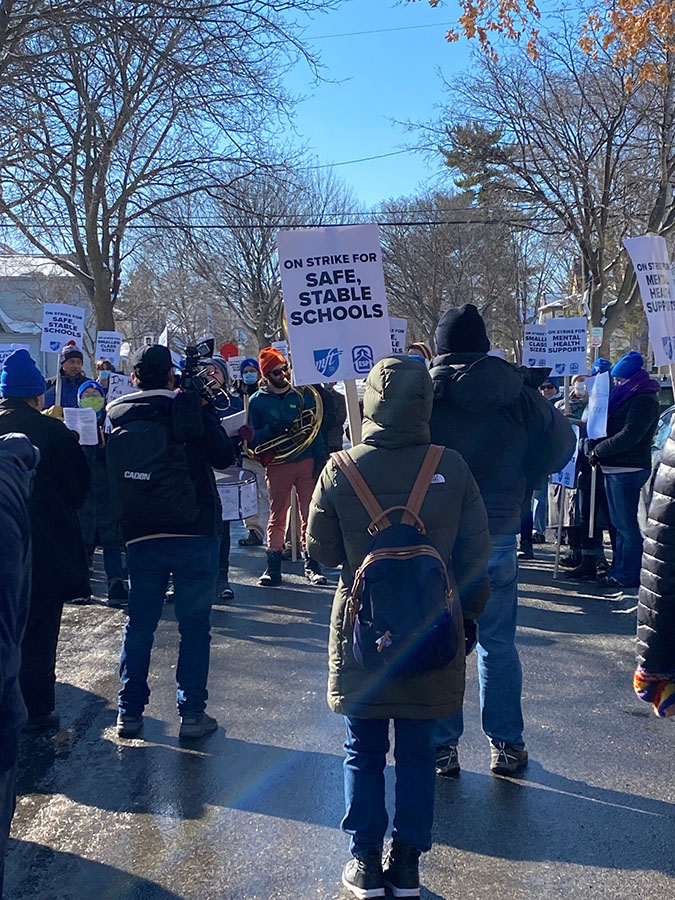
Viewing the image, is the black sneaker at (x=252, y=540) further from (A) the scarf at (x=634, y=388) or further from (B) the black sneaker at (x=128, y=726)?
(B) the black sneaker at (x=128, y=726)

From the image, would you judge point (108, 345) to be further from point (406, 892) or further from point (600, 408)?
point (406, 892)

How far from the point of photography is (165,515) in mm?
4551

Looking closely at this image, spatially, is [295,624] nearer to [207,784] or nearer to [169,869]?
[207,784]

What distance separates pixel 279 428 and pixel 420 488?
495 cm

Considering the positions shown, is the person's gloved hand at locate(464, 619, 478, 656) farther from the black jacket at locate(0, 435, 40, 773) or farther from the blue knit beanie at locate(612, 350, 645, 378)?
the blue knit beanie at locate(612, 350, 645, 378)

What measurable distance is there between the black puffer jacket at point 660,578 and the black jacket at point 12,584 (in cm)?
183

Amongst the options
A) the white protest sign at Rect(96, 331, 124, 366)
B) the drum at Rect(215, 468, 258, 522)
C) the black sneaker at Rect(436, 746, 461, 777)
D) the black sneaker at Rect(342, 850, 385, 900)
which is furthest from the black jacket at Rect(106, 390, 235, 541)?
the white protest sign at Rect(96, 331, 124, 366)

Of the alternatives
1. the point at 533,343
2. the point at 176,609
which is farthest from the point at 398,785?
the point at 533,343

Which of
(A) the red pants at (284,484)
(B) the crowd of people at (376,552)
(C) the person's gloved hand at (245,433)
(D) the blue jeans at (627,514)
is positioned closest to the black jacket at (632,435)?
(D) the blue jeans at (627,514)

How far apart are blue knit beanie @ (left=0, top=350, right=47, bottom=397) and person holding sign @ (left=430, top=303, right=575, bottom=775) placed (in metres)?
2.21

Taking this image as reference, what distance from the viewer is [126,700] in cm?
471

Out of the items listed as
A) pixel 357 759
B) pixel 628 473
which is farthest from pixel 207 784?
pixel 628 473

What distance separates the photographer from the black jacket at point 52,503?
486 cm

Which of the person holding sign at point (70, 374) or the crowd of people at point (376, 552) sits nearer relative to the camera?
the crowd of people at point (376, 552)
